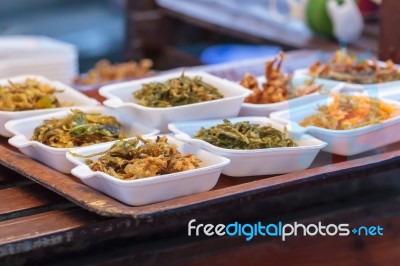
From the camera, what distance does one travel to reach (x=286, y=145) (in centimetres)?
216

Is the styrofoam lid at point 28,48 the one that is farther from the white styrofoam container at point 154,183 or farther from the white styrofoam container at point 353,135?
the white styrofoam container at point 154,183

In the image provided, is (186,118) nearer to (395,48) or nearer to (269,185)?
(269,185)

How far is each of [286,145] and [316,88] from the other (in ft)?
1.67

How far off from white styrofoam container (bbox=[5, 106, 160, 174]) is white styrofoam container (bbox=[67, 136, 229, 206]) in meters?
0.11

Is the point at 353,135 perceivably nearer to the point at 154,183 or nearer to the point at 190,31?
the point at 154,183

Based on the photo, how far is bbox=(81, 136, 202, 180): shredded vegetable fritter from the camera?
1960 millimetres

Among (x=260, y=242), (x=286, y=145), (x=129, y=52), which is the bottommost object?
(x=129, y=52)

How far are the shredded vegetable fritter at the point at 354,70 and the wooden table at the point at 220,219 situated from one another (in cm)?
34

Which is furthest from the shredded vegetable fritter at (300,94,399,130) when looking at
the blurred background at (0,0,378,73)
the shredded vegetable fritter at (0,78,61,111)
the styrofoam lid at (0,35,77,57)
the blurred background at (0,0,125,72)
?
the blurred background at (0,0,125,72)

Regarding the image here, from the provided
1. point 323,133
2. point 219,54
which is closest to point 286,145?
point 323,133

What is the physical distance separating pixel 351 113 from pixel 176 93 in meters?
0.52

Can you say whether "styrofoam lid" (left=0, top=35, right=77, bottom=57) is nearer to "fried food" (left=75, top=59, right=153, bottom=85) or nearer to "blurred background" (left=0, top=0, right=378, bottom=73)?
"fried food" (left=75, top=59, right=153, bottom=85)

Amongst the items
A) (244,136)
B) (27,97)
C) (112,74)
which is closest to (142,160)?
(244,136)

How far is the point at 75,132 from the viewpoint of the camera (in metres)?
2.28
